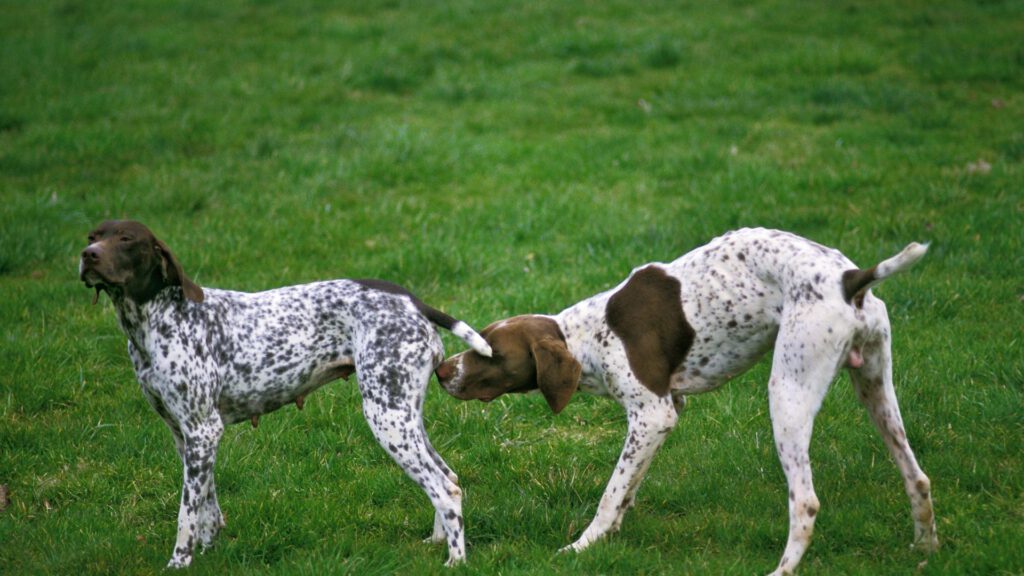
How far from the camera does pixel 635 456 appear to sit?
5.29 m

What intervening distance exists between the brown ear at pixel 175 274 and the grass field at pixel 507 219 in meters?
1.15

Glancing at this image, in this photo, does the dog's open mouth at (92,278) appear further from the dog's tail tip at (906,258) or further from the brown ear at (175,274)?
the dog's tail tip at (906,258)

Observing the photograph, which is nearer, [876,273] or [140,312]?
[876,273]

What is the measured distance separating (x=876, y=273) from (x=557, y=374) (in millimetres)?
1540

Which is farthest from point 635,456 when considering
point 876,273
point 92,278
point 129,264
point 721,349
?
point 92,278

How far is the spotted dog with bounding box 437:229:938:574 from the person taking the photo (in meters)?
4.78

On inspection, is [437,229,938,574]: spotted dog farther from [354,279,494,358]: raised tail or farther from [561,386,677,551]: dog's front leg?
[354,279,494,358]: raised tail

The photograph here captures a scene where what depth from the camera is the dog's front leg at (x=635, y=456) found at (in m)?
5.25

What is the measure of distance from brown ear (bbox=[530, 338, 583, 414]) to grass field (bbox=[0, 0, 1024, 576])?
618mm

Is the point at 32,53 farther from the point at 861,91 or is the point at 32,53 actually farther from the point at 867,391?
the point at 867,391

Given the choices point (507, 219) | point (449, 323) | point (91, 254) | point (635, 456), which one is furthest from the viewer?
point (507, 219)

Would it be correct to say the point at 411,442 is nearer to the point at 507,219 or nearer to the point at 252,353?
the point at 252,353

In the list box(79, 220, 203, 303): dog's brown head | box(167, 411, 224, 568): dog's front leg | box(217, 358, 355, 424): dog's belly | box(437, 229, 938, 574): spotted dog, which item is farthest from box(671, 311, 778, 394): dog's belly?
box(79, 220, 203, 303): dog's brown head

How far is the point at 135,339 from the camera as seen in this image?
5250 mm
